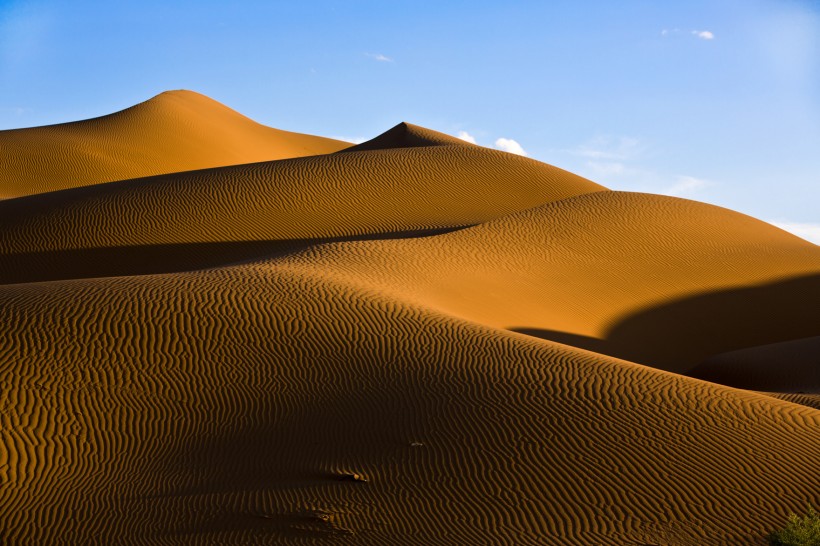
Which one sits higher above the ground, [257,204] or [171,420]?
[257,204]

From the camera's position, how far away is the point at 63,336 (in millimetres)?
10617

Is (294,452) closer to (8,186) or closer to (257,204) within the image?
(257,204)

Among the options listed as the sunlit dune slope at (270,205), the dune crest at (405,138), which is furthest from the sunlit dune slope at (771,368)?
the dune crest at (405,138)

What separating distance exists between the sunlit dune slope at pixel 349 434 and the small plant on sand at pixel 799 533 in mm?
223

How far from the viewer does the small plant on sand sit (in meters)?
6.97

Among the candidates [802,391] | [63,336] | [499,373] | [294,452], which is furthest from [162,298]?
[802,391]

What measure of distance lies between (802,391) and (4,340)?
1098 cm

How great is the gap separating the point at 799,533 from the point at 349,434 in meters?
4.30

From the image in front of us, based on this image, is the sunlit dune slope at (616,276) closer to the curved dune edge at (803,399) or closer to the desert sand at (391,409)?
the desert sand at (391,409)

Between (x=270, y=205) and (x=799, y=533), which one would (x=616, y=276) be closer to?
(x=270, y=205)

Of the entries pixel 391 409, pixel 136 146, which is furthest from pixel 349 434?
pixel 136 146

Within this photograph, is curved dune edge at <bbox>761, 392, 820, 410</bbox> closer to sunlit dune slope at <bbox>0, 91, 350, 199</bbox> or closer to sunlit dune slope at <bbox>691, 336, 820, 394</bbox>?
sunlit dune slope at <bbox>691, 336, 820, 394</bbox>

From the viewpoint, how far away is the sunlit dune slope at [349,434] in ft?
25.7

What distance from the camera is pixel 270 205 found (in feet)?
77.3
